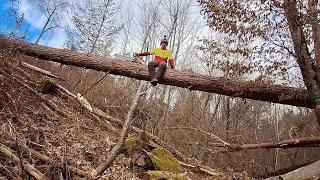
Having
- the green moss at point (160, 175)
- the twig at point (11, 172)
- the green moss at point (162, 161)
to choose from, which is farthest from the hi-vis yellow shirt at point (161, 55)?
the twig at point (11, 172)

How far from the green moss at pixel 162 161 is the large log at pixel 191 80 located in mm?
2141

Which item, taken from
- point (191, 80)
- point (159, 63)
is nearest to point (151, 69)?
point (159, 63)

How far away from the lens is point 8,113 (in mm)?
4668

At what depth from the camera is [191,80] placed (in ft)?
24.0

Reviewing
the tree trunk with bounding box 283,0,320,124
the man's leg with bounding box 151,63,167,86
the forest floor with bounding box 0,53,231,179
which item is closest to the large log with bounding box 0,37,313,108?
the man's leg with bounding box 151,63,167,86

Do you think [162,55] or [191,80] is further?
[162,55]

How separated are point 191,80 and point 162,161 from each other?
246 centimetres

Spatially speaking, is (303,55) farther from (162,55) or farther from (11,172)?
(11,172)

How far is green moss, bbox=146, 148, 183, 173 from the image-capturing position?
5809 millimetres

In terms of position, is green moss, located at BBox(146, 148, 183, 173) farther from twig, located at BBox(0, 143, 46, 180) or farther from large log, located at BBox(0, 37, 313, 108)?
twig, located at BBox(0, 143, 46, 180)

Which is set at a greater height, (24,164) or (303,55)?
(303,55)

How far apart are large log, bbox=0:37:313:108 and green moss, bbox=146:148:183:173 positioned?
7.02 ft

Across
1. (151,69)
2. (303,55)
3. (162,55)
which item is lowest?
(151,69)

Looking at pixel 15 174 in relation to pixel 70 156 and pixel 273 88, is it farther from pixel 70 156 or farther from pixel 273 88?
pixel 273 88
